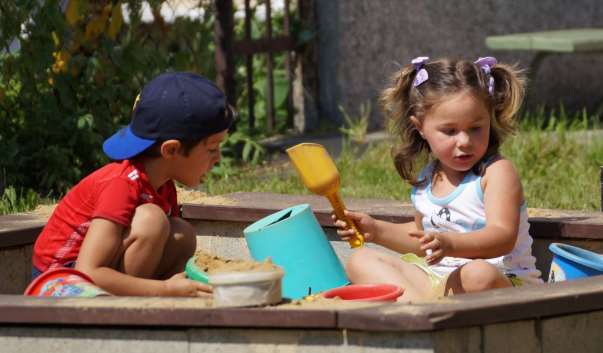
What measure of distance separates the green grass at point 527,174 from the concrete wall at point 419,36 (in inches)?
53.0

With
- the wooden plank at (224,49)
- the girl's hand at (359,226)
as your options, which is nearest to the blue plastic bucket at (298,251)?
the girl's hand at (359,226)

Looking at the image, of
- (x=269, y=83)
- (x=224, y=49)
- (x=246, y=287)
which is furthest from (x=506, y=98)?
(x=269, y=83)

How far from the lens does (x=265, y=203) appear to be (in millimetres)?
4211

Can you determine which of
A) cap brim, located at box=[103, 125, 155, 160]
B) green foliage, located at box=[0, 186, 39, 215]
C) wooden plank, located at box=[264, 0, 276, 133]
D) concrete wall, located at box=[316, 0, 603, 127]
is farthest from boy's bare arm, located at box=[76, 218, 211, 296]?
concrete wall, located at box=[316, 0, 603, 127]

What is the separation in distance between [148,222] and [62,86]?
8.05 ft

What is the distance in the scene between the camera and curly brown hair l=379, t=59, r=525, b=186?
3570 millimetres

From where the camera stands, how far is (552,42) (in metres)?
7.71

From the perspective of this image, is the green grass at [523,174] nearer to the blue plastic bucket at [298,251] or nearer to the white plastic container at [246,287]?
the blue plastic bucket at [298,251]

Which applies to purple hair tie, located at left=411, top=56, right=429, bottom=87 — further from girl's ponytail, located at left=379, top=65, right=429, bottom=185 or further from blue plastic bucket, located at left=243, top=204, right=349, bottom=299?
blue plastic bucket, located at left=243, top=204, right=349, bottom=299

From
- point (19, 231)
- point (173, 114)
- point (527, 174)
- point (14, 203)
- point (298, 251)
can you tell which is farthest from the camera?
point (527, 174)

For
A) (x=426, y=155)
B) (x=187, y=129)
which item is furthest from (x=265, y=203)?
(x=187, y=129)

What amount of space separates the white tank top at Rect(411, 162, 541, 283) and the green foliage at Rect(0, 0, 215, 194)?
2320mm

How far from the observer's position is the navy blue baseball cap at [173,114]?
332cm

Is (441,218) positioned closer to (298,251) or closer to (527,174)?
(298,251)
